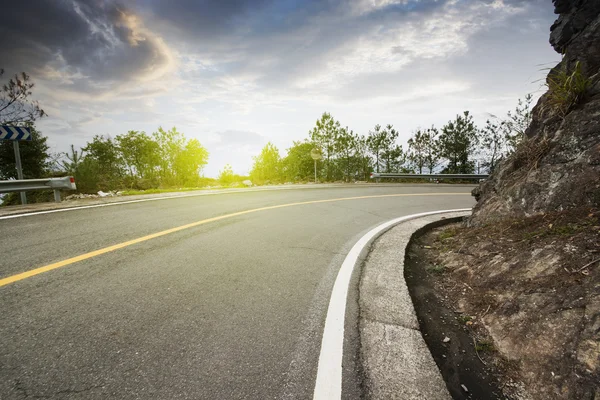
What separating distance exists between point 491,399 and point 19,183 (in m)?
9.77

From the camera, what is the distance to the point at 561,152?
Answer: 3336 millimetres

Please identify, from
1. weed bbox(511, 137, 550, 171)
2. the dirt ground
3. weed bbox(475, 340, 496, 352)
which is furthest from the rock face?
weed bbox(475, 340, 496, 352)

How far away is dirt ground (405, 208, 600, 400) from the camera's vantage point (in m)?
1.47

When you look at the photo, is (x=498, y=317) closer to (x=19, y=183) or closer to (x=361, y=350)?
(x=361, y=350)

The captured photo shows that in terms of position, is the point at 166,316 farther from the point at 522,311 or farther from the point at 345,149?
the point at 345,149

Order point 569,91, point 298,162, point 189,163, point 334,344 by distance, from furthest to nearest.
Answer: point 298,162, point 189,163, point 569,91, point 334,344

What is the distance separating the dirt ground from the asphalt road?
82 centimetres

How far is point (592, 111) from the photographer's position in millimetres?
3299

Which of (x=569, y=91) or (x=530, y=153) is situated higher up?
(x=569, y=91)

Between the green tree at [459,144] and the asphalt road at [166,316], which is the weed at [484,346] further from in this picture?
the green tree at [459,144]

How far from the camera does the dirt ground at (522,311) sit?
4.83 ft

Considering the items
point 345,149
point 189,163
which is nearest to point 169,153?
point 189,163

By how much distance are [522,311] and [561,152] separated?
8.98ft

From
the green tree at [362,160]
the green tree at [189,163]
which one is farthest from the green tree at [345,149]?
the green tree at [189,163]
